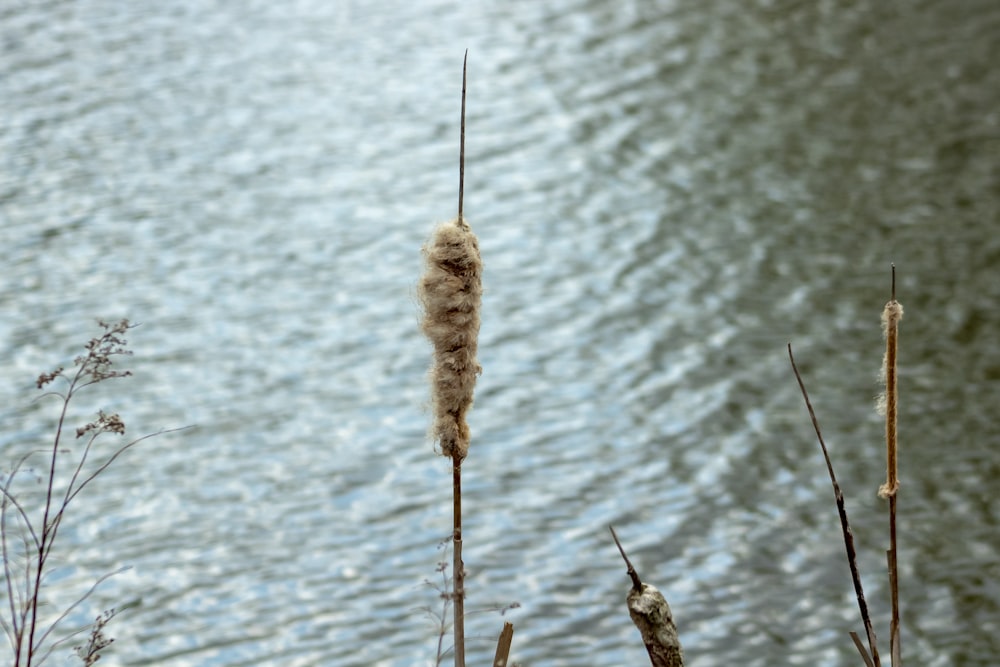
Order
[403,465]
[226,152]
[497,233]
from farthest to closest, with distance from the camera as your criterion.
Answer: [226,152]
[497,233]
[403,465]

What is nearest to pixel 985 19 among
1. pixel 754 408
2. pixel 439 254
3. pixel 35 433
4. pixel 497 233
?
pixel 497 233

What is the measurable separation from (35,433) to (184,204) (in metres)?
1.82

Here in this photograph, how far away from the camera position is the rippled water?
378 centimetres

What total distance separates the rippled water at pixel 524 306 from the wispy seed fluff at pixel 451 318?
2.20 metres

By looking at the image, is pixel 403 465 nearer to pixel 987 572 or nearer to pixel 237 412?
pixel 237 412

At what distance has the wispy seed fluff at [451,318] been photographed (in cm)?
Result: 145

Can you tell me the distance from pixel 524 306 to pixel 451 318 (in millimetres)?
3935

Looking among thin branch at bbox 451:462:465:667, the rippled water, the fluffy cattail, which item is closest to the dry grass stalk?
thin branch at bbox 451:462:465:667

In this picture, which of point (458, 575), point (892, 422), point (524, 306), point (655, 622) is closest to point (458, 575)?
point (458, 575)

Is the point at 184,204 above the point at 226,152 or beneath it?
beneath

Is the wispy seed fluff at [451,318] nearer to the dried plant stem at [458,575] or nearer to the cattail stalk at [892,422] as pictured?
the dried plant stem at [458,575]

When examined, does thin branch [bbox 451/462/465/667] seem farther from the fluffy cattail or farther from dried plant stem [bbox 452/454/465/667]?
the fluffy cattail

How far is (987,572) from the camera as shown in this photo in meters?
3.84

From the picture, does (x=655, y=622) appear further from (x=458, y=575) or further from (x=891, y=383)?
(x=891, y=383)
